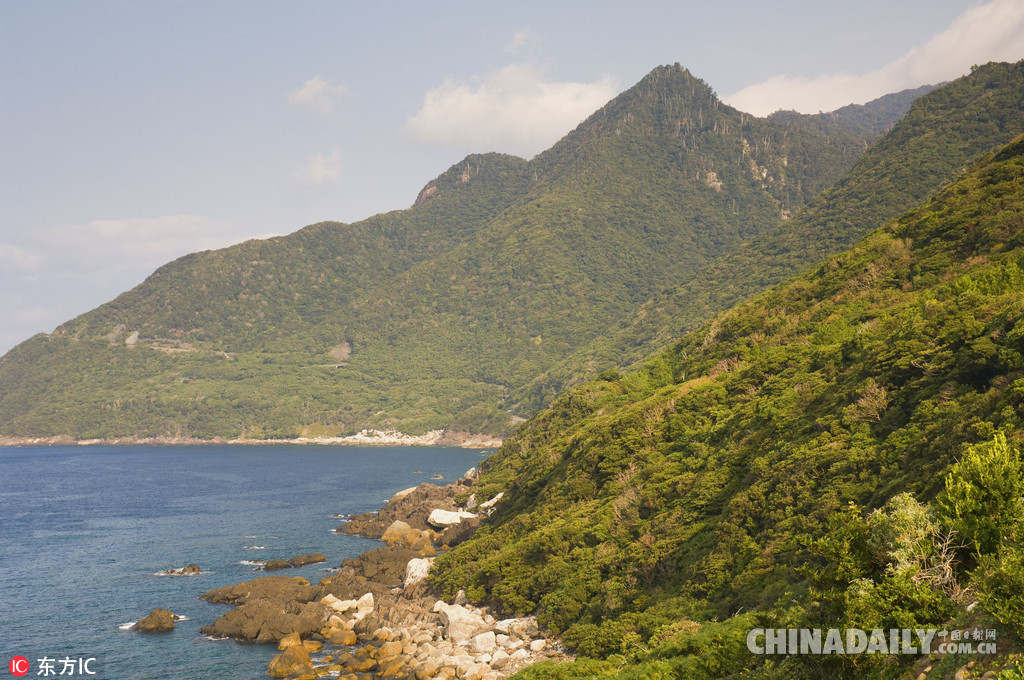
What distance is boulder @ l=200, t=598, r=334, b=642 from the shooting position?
48531mm

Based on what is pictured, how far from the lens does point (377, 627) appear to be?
4784 cm

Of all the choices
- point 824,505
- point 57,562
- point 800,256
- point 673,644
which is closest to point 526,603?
point 673,644

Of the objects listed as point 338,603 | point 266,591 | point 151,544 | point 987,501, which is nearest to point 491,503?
point 266,591

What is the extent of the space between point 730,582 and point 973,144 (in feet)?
569

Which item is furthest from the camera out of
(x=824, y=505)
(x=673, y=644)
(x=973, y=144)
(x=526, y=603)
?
(x=973, y=144)

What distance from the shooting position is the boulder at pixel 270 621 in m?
48.5

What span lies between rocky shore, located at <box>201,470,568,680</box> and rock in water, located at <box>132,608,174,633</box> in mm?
3201

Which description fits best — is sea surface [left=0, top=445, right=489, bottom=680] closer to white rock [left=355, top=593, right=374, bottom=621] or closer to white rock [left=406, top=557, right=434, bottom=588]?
white rock [left=355, top=593, right=374, bottom=621]

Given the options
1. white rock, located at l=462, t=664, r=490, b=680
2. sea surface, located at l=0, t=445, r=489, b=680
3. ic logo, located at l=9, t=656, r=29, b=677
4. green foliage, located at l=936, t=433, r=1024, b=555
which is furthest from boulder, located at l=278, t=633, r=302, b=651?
green foliage, located at l=936, t=433, r=1024, b=555

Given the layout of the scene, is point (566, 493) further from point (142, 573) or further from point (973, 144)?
point (973, 144)

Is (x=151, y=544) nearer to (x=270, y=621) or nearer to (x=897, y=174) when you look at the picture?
(x=270, y=621)

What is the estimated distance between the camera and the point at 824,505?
30281 mm

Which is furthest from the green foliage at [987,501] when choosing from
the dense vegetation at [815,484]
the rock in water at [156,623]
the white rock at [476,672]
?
the rock in water at [156,623]

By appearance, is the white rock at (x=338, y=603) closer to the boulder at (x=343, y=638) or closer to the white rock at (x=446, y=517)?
the boulder at (x=343, y=638)
